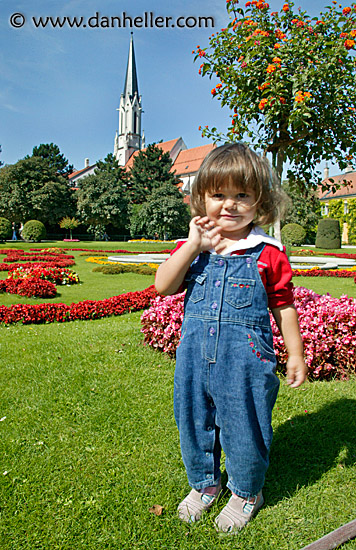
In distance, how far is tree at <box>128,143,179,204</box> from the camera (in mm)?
37688

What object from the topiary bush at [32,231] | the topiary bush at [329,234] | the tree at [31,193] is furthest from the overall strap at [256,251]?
the tree at [31,193]

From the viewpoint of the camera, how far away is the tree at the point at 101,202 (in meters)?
33.2

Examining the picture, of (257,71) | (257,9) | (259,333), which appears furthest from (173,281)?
(257,9)

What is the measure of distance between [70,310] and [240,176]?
16.0 ft

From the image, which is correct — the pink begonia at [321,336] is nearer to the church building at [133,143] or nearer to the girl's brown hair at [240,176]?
the girl's brown hair at [240,176]

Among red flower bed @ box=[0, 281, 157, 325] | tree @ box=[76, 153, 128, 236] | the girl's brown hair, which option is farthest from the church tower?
the girl's brown hair

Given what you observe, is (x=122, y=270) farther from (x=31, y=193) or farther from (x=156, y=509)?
(x=31, y=193)

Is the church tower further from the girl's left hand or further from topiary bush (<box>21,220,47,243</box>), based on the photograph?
the girl's left hand

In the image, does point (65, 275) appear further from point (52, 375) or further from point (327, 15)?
point (327, 15)

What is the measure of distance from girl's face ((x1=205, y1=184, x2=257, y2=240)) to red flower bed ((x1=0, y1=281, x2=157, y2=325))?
4.53 metres

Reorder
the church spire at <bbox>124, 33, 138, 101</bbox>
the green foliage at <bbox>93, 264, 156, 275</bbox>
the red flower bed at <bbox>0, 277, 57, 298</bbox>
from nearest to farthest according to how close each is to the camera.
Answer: the red flower bed at <bbox>0, 277, 57, 298</bbox>, the green foliage at <bbox>93, 264, 156, 275</bbox>, the church spire at <bbox>124, 33, 138, 101</bbox>

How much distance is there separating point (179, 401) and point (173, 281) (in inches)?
19.4

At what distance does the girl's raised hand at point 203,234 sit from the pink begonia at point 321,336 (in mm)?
2032

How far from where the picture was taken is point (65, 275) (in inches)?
362
